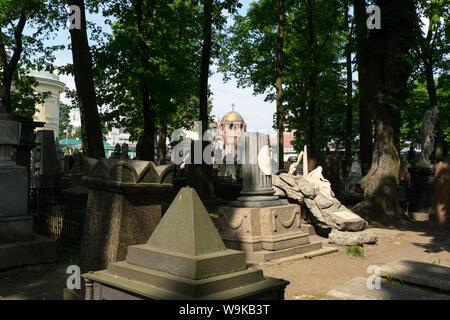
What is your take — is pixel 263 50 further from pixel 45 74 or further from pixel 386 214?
pixel 45 74

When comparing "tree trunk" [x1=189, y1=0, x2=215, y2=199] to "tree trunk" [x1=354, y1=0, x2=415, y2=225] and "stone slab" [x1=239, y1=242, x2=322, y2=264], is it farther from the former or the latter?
"stone slab" [x1=239, y1=242, x2=322, y2=264]

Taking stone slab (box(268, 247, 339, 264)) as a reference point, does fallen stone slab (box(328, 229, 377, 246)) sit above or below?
above

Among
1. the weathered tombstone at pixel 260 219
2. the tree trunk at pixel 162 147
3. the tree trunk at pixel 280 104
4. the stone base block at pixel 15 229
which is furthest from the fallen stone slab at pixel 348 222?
the tree trunk at pixel 162 147

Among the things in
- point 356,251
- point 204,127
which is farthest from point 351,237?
point 204,127

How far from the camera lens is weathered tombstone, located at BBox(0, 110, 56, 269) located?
22.9 feet

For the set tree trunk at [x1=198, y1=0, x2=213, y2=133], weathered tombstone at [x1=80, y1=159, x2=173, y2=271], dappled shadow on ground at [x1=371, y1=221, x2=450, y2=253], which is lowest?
dappled shadow on ground at [x1=371, y1=221, x2=450, y2=253]

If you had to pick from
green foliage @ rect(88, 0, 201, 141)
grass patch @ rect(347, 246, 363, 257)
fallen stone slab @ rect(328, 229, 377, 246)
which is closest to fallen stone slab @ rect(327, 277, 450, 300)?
grass patch @ rect(347, 246, 363, 257)

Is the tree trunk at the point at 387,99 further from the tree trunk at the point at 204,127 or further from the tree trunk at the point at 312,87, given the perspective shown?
the tree trunk at the point at 312,87

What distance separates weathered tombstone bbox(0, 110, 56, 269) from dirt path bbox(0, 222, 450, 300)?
0.23 m

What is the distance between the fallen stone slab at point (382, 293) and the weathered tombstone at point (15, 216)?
5.54 metres

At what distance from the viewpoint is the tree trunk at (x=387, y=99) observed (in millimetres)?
13039

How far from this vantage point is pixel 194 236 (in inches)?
117

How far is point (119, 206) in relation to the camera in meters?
4.27

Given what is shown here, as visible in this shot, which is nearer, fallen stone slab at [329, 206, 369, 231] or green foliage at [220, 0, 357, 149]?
fallen stone slab at [329, 206, 369, 231]
